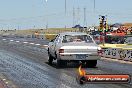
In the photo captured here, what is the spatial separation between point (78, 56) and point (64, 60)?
0.77 m

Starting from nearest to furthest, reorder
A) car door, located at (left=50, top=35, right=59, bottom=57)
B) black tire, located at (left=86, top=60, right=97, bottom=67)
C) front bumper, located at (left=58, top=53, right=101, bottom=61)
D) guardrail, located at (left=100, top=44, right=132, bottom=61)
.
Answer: front bumper, located at (left=58, top=53, right=101, bottom=61) → black tire, located at (left=86, top=60, right=97, bottom=67) → car door, located at (left=50, top=35, right=59, bottom=57) → guardrail, located at (left=100, top=44, right=132, bottom=61)

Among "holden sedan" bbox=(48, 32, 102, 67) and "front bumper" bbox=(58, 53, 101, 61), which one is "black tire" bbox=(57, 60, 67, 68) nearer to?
"holden sedan" bbox=(48, 32, 102, 67)

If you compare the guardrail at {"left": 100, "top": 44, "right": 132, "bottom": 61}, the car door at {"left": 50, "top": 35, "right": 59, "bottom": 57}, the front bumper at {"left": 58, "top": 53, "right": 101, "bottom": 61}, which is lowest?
the guardrail at {"left": 100, "top": 44, "right": 132, "bottom": 61}

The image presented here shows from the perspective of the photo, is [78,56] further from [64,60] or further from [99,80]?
[99,80]

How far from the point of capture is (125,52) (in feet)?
78.2

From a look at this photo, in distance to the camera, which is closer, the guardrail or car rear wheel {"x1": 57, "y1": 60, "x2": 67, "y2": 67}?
car rear wheel {"x1": 57, "y1": 60, "x2": 67, "y2": 67}

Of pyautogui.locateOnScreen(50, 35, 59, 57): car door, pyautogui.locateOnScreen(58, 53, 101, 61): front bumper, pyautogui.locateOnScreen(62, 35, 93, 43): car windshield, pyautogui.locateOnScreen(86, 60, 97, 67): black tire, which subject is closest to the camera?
pyautogui.locateOnScreen(58, 53, 101, 61): front bumper

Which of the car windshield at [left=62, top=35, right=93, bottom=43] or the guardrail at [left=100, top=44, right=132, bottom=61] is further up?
the car windshield at [left=62, top=35, right=93, bottom=43]

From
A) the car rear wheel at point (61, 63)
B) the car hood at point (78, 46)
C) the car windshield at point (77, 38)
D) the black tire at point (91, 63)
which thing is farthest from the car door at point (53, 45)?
the black tire at point (91, 63)

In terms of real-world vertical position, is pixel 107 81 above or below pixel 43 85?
above

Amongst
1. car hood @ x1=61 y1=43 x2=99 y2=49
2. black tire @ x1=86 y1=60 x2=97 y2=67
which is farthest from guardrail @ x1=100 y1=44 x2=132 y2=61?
car hood @ x1=61 y1=43 x2=99 y2=49

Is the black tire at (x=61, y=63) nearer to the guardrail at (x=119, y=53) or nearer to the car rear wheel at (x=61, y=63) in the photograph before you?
the car rear wheel at (x=61, y=63)

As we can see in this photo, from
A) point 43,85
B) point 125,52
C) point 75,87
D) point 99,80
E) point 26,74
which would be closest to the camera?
point 99,80

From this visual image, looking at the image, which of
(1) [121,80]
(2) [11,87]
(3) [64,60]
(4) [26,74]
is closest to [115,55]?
(3) [64,60]
